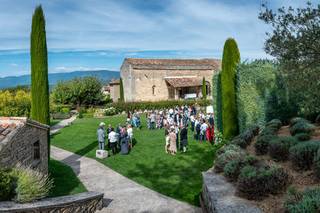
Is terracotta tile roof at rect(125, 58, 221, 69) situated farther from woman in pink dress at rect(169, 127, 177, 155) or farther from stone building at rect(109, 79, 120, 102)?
woman in pink dress at rect(169, 127, 177, 155)

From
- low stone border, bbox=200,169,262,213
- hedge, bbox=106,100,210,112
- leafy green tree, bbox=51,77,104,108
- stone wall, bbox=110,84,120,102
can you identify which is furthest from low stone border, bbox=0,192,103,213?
stone wall, bbox=110,84,120,102

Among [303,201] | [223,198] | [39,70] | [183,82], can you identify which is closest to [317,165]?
[303,201]

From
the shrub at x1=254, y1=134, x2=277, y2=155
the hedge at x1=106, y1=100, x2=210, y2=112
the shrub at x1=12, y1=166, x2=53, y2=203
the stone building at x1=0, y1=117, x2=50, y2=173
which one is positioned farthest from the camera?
the hedge at x1=106, y1=100, x2=210, y2=112

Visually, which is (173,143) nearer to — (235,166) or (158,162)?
(158,162)

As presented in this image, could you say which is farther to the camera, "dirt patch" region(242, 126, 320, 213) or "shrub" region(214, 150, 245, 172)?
"shrub" region(214, 150, 245, 172)

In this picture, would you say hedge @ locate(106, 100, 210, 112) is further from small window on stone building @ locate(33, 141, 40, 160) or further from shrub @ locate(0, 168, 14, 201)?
shrub @ locate(0, 168, 14, 201)

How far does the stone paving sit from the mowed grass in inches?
13.7

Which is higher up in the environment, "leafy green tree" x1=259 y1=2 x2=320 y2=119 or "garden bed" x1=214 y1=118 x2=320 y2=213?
"leafy green tree" x1=259 y1=2 x2=320 y2=119

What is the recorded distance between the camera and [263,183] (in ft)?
20.8

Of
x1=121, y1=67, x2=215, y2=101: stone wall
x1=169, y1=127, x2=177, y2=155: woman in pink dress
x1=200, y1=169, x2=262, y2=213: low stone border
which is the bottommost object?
x1=169, y1=127, x2=177, y2=155: woman in pink dress

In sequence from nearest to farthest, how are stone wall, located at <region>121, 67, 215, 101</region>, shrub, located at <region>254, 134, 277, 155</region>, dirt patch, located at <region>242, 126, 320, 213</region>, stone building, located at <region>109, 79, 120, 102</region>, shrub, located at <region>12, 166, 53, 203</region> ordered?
dirt patch, located at <region>242, 126, 320, 213</region>, shrub, located at <region>12, 166, 53, 203</region>, shrub, located at <region>254, 134, 277, 155</region>, stone wall, located at <region>121, 67, 215, 101</region>, stone building, located at <region>109, 79, 120, 102</region>

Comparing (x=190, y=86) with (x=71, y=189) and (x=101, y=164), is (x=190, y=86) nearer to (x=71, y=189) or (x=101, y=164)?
(x=101, y=164)

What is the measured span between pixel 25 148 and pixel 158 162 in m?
6.11

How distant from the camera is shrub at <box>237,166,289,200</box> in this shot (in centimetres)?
632
